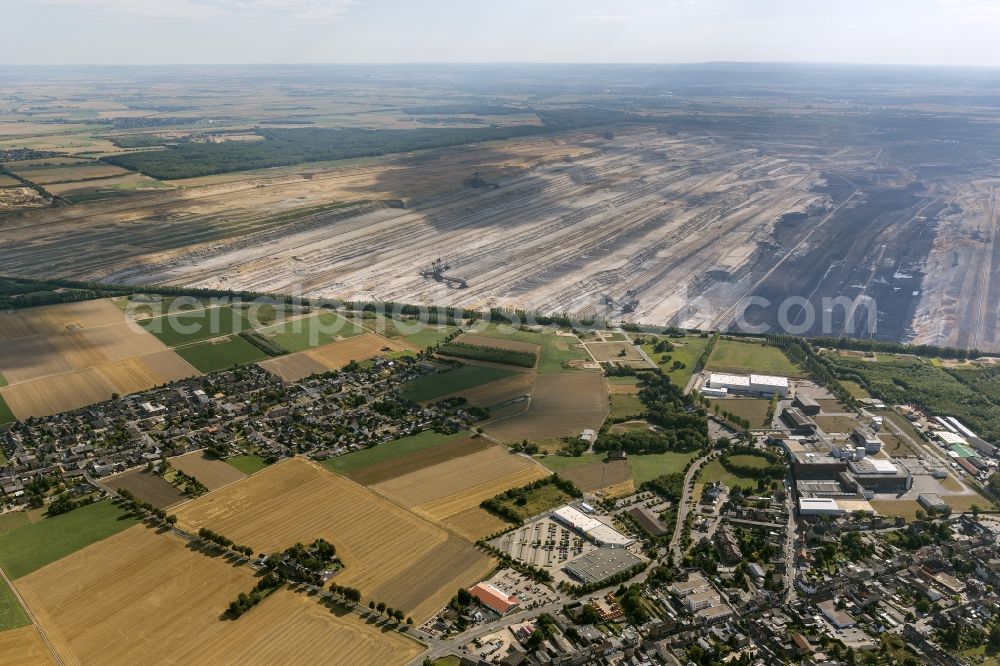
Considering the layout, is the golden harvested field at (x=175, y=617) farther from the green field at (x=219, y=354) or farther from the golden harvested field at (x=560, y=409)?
the green field at (x=219, y=354)

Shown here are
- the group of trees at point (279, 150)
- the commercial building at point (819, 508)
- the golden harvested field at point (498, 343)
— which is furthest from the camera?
the group of trees at point (279, 150)

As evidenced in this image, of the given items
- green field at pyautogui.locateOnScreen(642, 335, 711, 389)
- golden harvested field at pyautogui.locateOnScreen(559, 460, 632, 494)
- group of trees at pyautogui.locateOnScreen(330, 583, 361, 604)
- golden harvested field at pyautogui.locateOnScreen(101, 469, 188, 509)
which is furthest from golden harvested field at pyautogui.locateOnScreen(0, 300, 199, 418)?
green field at pyautogui.locateOnScreen(642, 335, 711, 389)

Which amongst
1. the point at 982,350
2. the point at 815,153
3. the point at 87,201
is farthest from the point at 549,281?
the point at 815,153

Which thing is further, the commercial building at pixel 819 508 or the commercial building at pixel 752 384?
the commercial building at pixel 752 384

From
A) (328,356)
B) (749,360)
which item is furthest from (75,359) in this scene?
(749,360)

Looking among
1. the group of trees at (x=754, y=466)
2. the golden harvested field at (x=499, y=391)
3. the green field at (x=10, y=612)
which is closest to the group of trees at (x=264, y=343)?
the golden harvested field at (x=499, y=391)

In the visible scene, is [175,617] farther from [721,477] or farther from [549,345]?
[549,345]

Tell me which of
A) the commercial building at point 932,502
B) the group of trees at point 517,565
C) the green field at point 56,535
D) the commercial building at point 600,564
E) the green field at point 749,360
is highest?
the green field at point 749,360
